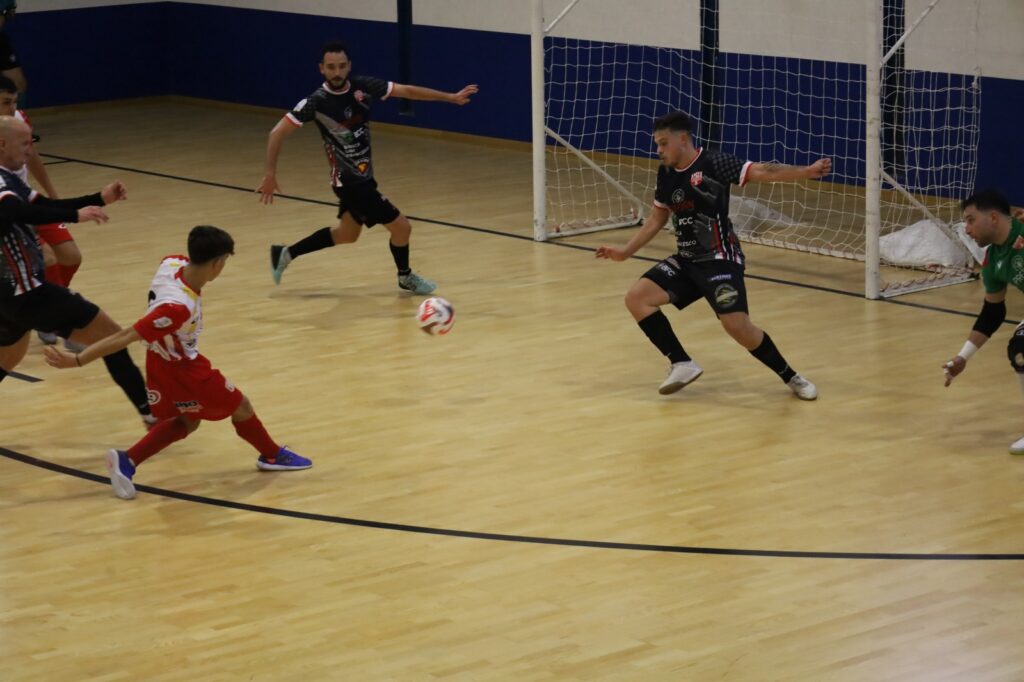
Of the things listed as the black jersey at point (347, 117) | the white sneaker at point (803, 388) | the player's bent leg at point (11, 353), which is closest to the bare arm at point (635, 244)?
the white sneaker at point (803, 388)

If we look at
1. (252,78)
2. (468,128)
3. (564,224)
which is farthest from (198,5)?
(564,224)

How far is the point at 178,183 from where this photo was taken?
16.3 m

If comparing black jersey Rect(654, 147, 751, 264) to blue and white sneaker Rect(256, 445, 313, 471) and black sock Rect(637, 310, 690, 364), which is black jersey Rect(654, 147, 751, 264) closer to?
black sock Rect(637, 310, 690, 364)

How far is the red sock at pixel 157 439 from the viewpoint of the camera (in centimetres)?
772

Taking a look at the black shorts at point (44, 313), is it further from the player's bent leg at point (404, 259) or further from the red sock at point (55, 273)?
the player's bent leg at point (404, 259)

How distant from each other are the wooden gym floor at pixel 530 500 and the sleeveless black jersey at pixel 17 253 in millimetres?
866

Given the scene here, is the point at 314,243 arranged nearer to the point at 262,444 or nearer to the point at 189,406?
the point at 262,444

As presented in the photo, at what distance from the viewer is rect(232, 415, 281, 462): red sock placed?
7820mm

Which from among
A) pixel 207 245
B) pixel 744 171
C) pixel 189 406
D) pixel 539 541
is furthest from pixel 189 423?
pixel 744 171

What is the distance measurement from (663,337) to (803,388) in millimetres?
785

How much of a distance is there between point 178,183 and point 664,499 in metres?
9.88

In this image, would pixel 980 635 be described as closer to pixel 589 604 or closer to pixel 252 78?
pixel 589 604

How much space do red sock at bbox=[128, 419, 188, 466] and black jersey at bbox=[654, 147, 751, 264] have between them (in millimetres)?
2889

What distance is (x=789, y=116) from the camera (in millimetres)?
14977
